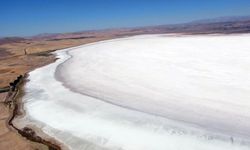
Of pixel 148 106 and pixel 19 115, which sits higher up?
pixel 148 106

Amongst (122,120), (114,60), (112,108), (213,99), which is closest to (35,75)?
(114,60)

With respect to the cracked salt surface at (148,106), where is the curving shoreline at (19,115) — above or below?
below

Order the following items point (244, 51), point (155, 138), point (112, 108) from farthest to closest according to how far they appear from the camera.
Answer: point (244, 51) → point (112, 108) → point (155, 138)

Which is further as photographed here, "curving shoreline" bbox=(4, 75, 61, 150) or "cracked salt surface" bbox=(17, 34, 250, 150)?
"curving shoreline" bbox=(4, 75, 61, 150)

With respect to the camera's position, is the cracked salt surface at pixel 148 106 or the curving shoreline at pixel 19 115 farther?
the curving shoreline at pixel 19 115

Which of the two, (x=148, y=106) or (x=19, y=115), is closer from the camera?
(x=148, y=106)

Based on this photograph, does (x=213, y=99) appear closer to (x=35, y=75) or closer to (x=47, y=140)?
(x=47, y=140)

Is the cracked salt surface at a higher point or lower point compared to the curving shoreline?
higher

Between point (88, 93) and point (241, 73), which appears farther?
point (241, 73)
